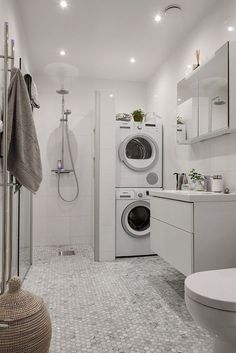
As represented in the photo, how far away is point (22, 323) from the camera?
1161mm

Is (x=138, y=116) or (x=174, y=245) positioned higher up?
(x=138, y=116)

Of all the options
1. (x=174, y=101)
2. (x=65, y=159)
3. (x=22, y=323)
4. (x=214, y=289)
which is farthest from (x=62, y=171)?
(x=214, y=289)

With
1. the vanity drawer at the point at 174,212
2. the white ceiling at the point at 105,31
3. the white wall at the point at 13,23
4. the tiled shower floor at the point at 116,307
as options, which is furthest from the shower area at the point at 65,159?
the vanity drawer at the point at 174,212

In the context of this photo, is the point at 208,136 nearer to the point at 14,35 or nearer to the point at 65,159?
the point at 14,35

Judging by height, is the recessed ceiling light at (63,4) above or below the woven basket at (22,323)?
above

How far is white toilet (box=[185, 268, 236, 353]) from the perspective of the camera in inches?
45.0

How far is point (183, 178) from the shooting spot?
2.90m

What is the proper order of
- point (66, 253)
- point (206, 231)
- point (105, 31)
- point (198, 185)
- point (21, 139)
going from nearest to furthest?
point (21, 139)
point (206, 231)
point (198, 185)
point (105, 31)
point (66, 253)

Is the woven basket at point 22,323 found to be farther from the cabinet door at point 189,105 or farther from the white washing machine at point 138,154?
the white washing machine at point 138,154

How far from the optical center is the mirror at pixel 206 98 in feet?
7.04

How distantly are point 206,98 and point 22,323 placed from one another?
2.17 metres

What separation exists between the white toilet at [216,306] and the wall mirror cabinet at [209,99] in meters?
1.22

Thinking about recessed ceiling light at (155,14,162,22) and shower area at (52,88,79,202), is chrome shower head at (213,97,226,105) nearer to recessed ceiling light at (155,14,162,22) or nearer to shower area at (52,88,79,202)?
recessed ceiling light at (155,14,162,22)

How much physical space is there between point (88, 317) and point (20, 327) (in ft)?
2.72
